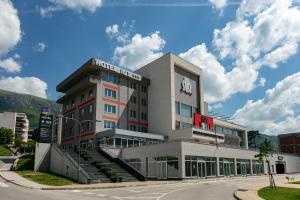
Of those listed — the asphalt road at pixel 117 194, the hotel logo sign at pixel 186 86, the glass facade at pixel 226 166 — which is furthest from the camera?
the hotel logo sign at pixel 186 86

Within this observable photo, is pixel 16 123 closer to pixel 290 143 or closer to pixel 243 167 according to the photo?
pixel 290 143

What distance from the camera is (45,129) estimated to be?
46.2m

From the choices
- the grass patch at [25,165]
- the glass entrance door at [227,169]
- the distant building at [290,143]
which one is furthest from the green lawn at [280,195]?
the distant building at [290,143]

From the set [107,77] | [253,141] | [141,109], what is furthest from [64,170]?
[253,141]

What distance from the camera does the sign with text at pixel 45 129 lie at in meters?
45.8

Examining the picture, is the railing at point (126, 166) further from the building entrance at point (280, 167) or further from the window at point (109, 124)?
the building entrance at point (280, 167)

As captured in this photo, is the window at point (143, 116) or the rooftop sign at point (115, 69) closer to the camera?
the rooftop sign at point (115, 69)

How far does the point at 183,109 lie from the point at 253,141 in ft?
222

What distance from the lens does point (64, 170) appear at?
40562mm

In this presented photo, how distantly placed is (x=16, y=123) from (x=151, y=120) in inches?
5590

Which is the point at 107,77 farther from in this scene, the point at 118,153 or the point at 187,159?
the point at 187,159

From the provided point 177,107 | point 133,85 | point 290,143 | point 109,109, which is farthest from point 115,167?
point 290,143

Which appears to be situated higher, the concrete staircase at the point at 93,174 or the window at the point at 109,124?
the window at the point at 109,124

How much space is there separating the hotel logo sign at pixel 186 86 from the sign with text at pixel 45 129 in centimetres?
3116
